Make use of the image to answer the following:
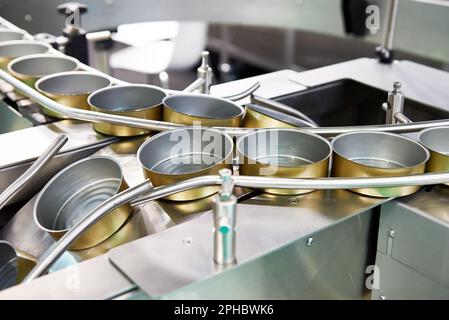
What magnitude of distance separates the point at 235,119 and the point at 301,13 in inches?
77.3

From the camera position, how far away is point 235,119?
1160 millimetres

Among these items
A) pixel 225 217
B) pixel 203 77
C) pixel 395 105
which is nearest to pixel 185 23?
pixel 203 77

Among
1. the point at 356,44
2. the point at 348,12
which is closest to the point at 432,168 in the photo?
the point at 348,12

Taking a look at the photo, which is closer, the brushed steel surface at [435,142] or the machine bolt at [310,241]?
the machine bolt at [310,241]

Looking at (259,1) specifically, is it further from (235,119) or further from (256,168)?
(256,168)

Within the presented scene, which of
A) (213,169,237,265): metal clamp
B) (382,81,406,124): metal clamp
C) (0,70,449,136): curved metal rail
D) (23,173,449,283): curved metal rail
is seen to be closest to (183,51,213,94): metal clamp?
(0,70,449,136): curved metal rail

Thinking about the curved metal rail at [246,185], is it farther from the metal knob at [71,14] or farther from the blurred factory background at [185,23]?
the blurred factory background at [185,23]

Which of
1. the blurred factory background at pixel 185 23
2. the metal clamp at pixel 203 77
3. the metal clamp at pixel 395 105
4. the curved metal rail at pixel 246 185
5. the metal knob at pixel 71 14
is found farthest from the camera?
the blurred factory background at pixel 185 23

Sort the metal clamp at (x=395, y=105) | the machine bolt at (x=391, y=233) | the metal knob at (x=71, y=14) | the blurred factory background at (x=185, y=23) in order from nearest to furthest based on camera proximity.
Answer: the machine bolt at (x=391, y=233)
the metal clamp at (x=395, y=105)
the metal knob at (x=71, y=14)
the blurred factory background at (x=185, y=23)

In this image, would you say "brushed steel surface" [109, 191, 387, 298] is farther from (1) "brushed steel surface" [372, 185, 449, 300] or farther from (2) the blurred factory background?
(2) the blurred factory background

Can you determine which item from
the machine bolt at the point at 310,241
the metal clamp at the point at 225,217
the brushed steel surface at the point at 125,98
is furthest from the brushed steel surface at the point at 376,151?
the brushed steel surface at the point at 125,98

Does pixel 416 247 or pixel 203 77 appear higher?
pixel 203 77

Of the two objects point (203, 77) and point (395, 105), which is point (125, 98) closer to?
point (203, 77)

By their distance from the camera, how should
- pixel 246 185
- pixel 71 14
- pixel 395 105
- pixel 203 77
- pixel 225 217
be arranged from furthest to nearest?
pixel 71 14, pixel 203 77, pixel 395 105, pixel 246 185, pixel 225 217
